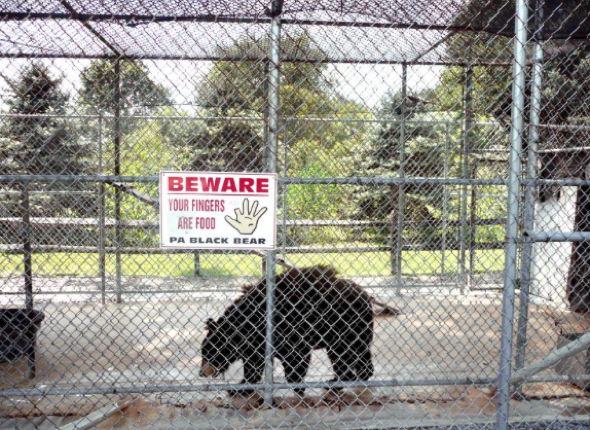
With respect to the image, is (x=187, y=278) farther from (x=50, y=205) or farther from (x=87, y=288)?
(x=50, y=205)

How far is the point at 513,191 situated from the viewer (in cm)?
259

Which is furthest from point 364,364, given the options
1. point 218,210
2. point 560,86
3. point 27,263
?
point 27,263

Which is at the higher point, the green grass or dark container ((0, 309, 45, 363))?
the green grass

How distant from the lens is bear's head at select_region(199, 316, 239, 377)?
418 cm

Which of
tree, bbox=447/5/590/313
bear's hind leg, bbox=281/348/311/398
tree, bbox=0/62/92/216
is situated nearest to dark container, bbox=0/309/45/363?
bear's hind leg, bbox=281/348/311/398

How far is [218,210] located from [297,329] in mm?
1787

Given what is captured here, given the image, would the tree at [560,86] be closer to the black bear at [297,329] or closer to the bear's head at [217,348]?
the black bear at [297,329]

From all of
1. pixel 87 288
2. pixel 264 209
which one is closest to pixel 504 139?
pixel 264 209

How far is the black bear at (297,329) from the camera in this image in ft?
13.1

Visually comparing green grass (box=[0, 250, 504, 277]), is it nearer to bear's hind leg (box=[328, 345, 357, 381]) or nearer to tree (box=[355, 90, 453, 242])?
tree (box=[355, 90, 453, 242])

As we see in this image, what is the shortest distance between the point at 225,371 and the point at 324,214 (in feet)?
13.1

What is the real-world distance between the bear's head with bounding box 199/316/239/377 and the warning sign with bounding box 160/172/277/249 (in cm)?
169

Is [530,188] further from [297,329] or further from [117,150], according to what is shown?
[117,150]

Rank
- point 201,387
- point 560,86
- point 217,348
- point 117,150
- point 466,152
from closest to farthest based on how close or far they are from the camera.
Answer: point 201,387 < point 560,86 < point 217,348 < point 117,150 < point 466,152
